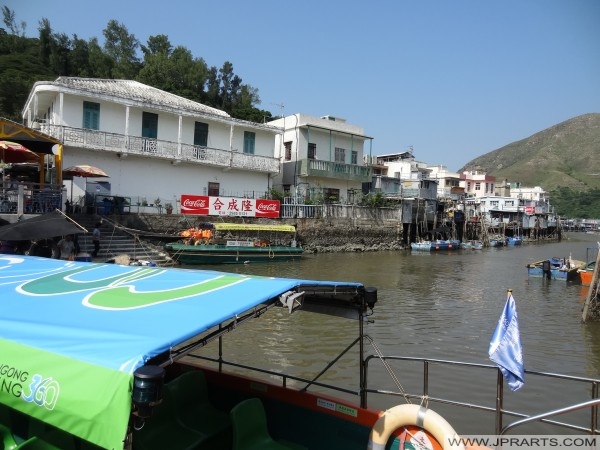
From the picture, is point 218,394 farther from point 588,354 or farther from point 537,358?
point 588,354

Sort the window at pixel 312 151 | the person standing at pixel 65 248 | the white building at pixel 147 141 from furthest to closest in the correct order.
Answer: the window at pixel 312 151
the white building at pixel 147 141
the person standing at pixel 65 248

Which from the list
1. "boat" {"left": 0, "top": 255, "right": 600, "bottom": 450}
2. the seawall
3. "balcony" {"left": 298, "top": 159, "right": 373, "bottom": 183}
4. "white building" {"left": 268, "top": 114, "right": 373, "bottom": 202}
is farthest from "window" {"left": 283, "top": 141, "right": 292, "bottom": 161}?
"boat" {"left": 0, "top": 255, "right": 600, "bottom": 450}

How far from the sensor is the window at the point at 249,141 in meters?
30.5

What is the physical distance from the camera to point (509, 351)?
3.99 m

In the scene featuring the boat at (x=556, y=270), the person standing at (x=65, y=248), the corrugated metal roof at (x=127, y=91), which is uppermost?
the corrugated metal roof at (x=127, y=91)

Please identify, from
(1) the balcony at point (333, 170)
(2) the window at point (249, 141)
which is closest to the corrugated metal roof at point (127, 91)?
(2) the window at point (249, 141)

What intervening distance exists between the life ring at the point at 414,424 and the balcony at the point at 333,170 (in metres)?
29.7

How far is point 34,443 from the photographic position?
386 centimetres

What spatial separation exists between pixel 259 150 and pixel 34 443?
2828 centimetres

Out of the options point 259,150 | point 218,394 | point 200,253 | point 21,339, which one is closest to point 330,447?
point 218,394

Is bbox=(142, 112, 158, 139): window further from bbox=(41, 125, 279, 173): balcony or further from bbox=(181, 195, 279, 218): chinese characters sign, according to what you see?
bbox=(181, 195, 279, 218): chinese characters sign

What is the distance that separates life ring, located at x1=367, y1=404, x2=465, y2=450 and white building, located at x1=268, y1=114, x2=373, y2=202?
2843 cm

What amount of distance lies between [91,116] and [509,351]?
24740mm

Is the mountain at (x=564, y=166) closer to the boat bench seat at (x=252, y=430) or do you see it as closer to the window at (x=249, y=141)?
the window at (x=249, y=141)
